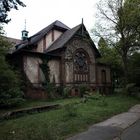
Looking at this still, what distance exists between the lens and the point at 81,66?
29750 mm

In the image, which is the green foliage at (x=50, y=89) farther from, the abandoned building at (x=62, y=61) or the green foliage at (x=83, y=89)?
the green foliage at (x=83, y=89)

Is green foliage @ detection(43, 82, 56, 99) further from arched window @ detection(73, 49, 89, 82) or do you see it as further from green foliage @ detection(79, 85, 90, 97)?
arched window @ detection(73, 49, 89, 82)

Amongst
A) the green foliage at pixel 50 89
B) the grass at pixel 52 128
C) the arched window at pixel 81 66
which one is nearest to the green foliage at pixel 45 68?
the green foliage at pixel 50 89

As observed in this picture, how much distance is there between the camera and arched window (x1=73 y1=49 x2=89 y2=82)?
28962 millimetres

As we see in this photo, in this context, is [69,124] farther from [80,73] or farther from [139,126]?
[80,73]

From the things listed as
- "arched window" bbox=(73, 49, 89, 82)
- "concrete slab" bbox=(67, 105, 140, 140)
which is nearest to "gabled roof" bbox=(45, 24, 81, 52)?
"arched window" bbox=(73, 49, 89, 82)

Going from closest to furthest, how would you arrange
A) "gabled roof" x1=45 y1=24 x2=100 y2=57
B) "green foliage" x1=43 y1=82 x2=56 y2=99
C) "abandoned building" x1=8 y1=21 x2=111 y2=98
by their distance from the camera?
1. "green foliage" x1=43 y1=82 x2=56 y2=99
2. "abandoned building" x1=8 y1=21 x2=111 y2=98
3. "gabled roof" x1=45 y1=24 x2=100 y2=57

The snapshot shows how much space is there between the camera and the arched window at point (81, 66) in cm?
2896

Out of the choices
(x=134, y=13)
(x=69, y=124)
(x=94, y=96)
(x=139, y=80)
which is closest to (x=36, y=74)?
(x=94, y=96)

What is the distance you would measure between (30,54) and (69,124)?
48.3ft

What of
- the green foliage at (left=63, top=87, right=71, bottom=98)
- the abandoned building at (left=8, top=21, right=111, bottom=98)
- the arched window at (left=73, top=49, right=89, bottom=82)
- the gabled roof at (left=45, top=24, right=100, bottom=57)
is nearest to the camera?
the abandoned building at (left=8, top=21, right=111, bottom=98)

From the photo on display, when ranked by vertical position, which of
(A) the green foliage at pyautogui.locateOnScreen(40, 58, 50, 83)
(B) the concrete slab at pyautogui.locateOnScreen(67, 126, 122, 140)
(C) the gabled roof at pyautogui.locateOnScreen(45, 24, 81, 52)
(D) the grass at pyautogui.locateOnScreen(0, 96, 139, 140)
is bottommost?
(B) the concrete slab at pyautogui.locateOnScreen(67, 126, 122, 140)

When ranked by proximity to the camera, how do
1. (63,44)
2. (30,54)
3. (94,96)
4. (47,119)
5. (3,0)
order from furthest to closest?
(63,44)
(30,54)
(94,96)
(47,119)
(3,0)

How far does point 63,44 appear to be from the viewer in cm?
2759
